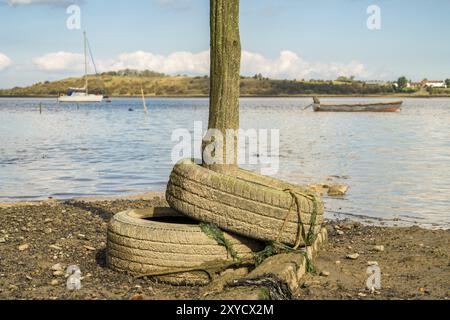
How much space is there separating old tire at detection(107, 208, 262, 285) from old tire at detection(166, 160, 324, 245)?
0.23 m

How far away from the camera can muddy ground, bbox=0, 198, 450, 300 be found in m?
7.66

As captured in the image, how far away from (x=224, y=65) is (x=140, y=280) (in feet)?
10.4

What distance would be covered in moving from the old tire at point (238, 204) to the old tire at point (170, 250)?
0.23 metres

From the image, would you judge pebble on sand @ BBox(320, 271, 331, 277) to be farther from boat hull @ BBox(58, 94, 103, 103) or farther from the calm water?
boat hull @ BBox(58, 94, 103, 103)

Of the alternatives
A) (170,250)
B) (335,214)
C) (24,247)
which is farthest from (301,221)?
(335,214)

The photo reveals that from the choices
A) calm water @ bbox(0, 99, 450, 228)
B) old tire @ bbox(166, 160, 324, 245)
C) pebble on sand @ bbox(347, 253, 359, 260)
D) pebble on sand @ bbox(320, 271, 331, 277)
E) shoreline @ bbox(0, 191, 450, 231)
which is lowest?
calm water @ bbox(0, 99, 450, 228)

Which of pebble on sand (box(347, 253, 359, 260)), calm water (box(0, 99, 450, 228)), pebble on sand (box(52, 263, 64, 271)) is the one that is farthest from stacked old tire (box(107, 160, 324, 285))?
calm water (box(0, 99, 450, 228))

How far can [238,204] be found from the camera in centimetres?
823

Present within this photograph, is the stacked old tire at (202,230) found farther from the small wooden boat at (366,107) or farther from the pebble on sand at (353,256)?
the small wooden boat at (366,107)

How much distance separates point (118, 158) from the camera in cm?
2800

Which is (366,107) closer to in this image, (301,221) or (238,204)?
(301,221)

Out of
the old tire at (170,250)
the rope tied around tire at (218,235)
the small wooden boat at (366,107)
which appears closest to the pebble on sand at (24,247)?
the old tire at (170,250)
